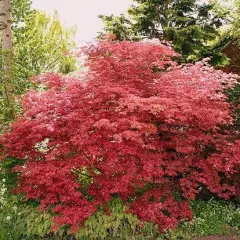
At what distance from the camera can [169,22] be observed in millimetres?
15320

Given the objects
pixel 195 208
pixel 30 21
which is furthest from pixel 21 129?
pixel 30 21

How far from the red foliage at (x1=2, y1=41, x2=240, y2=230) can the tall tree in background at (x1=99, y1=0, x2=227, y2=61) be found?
8.08m

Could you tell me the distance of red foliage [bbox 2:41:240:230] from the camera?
5977mm

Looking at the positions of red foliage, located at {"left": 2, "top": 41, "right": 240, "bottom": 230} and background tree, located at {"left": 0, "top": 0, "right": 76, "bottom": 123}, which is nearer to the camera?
red foliage, located at {"left": 2, "top": 41, "right": 240, "bottom": 230}

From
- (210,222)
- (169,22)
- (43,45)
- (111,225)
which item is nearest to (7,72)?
(111,225)

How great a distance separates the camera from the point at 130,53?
254 inches

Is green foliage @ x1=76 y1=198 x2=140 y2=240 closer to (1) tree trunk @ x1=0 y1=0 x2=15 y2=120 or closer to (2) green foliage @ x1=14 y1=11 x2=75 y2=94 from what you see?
(1) tree trunk @ x1=0 y1=0 x2=15 y2=120

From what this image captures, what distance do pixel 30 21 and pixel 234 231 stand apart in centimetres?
1708

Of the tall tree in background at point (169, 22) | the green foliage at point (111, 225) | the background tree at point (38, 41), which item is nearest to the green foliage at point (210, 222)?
the green foliage at point (111, 225)

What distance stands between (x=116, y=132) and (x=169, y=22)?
1051cm

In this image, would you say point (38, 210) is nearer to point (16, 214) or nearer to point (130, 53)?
point (16, 214)

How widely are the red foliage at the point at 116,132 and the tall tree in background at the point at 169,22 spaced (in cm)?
808

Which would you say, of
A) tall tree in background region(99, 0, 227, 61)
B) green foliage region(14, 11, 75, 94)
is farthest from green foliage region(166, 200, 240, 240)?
green foliage region(14, 11, 75, 94)

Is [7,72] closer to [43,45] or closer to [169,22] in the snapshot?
[169,22]
